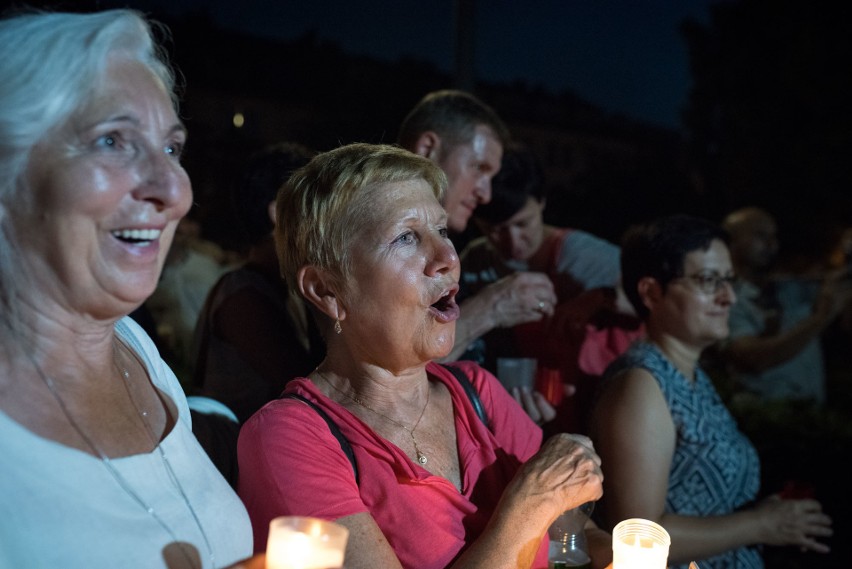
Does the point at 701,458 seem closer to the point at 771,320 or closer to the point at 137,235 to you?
the point at 137,235

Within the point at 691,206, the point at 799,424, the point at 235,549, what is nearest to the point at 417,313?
the point at 235,549

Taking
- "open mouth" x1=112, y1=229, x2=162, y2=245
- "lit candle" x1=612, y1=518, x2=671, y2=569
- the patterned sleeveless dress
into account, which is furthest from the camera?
the patterned sleeveless dress

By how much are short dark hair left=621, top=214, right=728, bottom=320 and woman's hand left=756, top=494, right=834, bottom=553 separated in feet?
3.17

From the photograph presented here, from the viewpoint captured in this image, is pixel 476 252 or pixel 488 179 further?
pixel 476 252

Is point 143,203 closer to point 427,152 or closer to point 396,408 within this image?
point 396,408

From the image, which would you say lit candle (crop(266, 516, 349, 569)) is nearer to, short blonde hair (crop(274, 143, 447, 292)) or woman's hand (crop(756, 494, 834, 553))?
short blonde hair (crop(274, 143, 447, 292))

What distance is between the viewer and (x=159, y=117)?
158 cm

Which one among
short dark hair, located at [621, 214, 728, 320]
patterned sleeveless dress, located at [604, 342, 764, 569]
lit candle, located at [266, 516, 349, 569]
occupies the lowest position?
patterned sleeveless dress, located at [604, 342, 764, 569]

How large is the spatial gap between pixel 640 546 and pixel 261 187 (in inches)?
92.1

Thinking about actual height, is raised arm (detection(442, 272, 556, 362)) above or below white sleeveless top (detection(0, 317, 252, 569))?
above

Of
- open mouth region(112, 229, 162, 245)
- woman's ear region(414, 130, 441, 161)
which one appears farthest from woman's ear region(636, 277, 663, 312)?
open mouth region(112, 229, 162, 245)

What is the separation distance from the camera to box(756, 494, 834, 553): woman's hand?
10.1 feet

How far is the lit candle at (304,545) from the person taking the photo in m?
1.40

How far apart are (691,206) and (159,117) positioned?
59.7 ft
